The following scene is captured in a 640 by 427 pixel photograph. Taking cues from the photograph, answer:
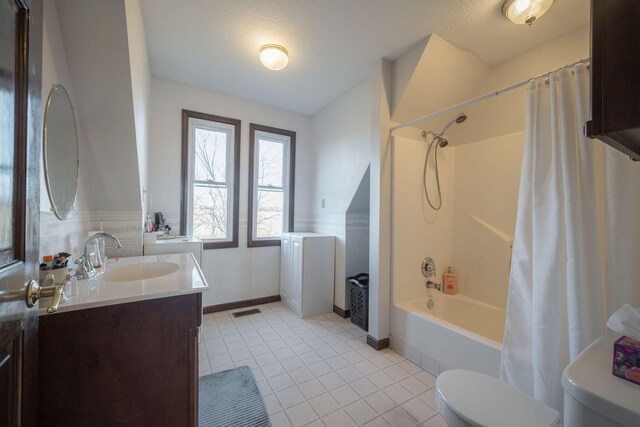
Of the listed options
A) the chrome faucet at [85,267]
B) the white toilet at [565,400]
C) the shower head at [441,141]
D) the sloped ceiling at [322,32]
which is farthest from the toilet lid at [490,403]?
the sloped ceiling at [322,32]

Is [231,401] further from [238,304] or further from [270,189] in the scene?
[270,189]

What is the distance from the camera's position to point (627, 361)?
2.22 ft

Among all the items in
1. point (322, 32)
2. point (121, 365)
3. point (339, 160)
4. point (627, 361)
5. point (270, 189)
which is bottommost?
point (121, 365)

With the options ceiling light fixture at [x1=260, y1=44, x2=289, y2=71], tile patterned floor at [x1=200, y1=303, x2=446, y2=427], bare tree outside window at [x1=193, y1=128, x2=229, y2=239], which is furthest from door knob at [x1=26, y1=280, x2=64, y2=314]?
bare tree outside window at [x1=193, y1=128, x2=229, y2=239]

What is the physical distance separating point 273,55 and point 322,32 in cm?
42

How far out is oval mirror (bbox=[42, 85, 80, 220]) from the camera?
47.7 inches

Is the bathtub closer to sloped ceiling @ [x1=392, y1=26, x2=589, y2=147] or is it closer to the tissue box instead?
the tissue box

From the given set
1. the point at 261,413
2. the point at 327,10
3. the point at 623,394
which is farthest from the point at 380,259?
the point at 327,10

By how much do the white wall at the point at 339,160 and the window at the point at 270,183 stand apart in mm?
323

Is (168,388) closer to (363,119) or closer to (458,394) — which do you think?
(458,394)

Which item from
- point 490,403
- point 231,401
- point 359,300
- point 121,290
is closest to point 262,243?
point 359,300

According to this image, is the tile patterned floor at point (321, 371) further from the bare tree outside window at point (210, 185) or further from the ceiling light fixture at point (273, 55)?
the ceiling light fixture at point (273, 55)

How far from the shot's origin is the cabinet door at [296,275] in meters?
2.85

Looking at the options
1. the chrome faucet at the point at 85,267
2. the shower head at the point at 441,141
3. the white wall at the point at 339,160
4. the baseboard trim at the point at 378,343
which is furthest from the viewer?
the white wall at the point at 339,160
